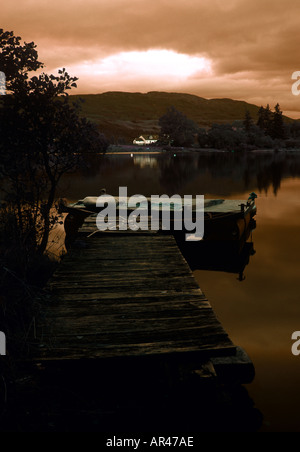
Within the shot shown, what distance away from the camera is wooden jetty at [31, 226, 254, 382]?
498 cm

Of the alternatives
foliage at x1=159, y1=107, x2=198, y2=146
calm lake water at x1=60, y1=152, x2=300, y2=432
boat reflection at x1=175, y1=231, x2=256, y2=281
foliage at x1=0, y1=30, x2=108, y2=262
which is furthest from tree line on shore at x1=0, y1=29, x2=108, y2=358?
foliage at x1=159, y1=107, x2=198, y2=146

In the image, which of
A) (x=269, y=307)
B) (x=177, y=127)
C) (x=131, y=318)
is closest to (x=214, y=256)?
(x=269, y=307)

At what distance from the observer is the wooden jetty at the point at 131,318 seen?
498cm

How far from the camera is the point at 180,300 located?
661cm

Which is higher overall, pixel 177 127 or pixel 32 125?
pixel 177 127

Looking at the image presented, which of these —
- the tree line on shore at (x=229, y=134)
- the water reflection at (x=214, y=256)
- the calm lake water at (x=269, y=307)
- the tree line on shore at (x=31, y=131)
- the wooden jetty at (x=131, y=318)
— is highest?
the tree line on shore at (x=229, y=134)

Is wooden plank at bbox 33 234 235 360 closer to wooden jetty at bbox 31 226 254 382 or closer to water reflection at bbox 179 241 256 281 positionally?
wooden jetty at bbox 31 226 254 382

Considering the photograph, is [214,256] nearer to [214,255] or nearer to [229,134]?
[214,255]

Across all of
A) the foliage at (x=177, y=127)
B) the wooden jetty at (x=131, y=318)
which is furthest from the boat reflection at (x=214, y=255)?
the foliage at (x=177, y=127)

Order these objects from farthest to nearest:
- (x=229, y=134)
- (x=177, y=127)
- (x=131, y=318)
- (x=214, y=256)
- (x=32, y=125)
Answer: (x=177, y=127), (x=229, y=134), (x=214, y=256), (x=32, y=125), (x=131, y=318)

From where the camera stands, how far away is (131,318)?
5898 mm

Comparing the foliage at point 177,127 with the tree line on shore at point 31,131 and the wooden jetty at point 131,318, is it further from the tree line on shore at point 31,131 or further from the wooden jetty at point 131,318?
the wooden jetty at point 131,318
